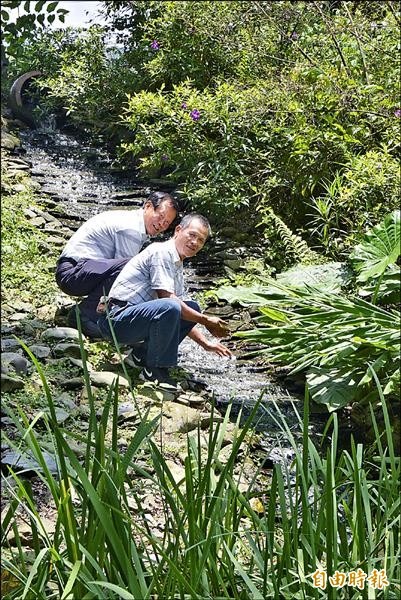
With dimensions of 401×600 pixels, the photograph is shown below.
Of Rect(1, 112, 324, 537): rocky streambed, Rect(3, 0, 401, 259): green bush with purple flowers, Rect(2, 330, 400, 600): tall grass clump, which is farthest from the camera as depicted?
Rect(3, 0, 401, 259): green bush with purple flowers

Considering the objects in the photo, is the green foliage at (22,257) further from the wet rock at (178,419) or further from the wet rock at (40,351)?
the wet rock at (178,419)

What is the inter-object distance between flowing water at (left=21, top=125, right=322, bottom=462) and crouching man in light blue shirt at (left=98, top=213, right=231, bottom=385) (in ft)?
0.08

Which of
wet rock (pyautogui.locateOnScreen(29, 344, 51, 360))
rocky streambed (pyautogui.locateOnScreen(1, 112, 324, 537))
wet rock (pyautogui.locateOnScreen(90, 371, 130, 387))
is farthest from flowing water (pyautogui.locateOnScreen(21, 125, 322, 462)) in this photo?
wet rock (pyautogui.locateOnScreen(29, 344, 51, 360))

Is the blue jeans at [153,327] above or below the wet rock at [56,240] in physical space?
below

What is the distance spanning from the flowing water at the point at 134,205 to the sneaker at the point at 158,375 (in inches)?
1.4

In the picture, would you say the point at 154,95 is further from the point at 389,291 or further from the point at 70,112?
the point at 389,291

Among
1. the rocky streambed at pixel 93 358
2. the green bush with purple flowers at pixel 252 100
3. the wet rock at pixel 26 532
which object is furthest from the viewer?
the green bush with purple flowers at pixel 252 100

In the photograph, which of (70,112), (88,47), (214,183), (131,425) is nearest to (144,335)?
(131,425)

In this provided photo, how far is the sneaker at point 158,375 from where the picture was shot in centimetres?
164

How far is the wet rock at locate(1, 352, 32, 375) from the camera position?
61.4 inches

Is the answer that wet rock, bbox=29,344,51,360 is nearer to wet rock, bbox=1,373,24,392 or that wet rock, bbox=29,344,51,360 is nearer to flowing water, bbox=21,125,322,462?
wet rock, bbox=1,373,24,392

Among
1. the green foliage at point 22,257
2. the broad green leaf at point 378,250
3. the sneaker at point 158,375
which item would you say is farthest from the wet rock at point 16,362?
the broad green leaf at point 378,250

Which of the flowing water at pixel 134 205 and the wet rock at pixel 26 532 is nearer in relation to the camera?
the wet rock at pixel 26 532

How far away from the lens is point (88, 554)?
113 cm
